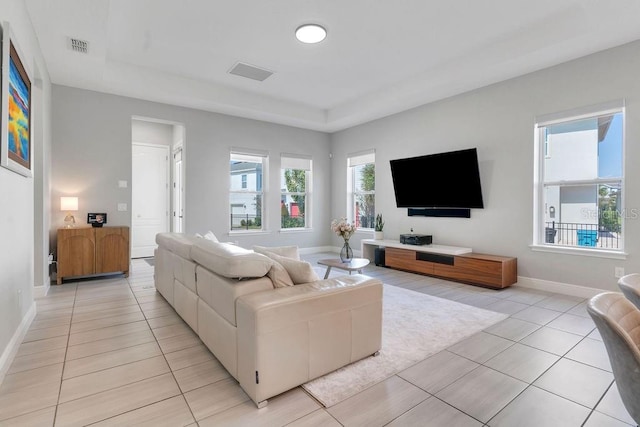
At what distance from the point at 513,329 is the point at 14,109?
4.52 metres

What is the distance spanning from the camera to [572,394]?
77.2 inches

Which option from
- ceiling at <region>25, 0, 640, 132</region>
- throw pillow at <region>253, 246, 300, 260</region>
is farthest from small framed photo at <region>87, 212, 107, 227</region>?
throw pillow at <region>253, 246, 300, 260</region>

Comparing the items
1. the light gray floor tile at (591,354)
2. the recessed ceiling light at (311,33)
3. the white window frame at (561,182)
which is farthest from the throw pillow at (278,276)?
the white window frame at (561,182)

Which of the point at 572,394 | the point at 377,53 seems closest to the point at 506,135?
the point at 377,53

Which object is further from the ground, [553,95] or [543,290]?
[553,95]

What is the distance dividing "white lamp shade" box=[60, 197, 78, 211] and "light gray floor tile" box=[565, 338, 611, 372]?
6104 millimetres

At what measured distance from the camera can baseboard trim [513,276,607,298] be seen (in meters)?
3.93

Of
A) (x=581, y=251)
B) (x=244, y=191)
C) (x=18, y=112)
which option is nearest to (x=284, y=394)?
(x=18, y=112)

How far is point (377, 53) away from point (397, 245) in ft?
9.96

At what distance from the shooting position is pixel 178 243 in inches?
126

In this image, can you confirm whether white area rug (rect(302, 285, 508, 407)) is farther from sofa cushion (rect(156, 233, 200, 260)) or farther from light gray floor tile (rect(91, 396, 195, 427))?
sofa cushion (rect(156, 233, 200, 260))

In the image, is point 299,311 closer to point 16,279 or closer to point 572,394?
point 572,394

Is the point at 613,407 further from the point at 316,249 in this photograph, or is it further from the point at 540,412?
the point at 316,249

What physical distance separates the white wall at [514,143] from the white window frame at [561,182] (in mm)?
63
